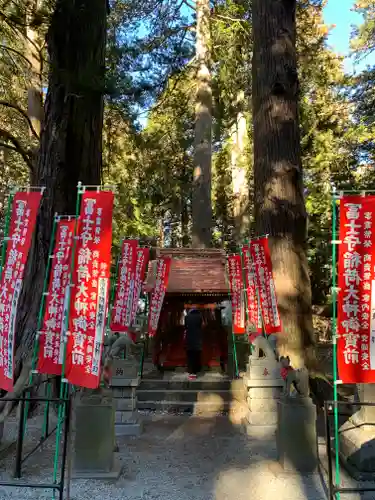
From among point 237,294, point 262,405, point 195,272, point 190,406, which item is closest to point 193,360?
point 190,406

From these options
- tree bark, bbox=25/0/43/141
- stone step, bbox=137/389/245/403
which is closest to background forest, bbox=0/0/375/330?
tree bark, bbox=25/0/43/141

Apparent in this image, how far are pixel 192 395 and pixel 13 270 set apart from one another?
19.1 feet

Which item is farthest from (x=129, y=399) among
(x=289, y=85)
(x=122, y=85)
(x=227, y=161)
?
(x=227, y=161)

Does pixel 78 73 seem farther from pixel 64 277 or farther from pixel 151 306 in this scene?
pixel 151 306

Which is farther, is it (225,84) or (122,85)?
(225,84)

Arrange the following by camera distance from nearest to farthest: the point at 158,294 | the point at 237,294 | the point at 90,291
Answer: the point at 90,291 → the point at 237,294 → the point at 158,294

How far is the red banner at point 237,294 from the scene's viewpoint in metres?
9.98

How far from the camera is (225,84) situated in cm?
1681

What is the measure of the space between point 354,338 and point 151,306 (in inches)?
272

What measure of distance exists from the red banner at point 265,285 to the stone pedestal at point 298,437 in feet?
7.25

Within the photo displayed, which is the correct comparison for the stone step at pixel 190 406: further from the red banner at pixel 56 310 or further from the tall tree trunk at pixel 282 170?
the red banner at pixel 56 310

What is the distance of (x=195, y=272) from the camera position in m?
11.8

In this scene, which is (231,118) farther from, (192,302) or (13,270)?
(13,270)

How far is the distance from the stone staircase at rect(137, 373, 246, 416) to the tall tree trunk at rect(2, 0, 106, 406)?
11.1ft
